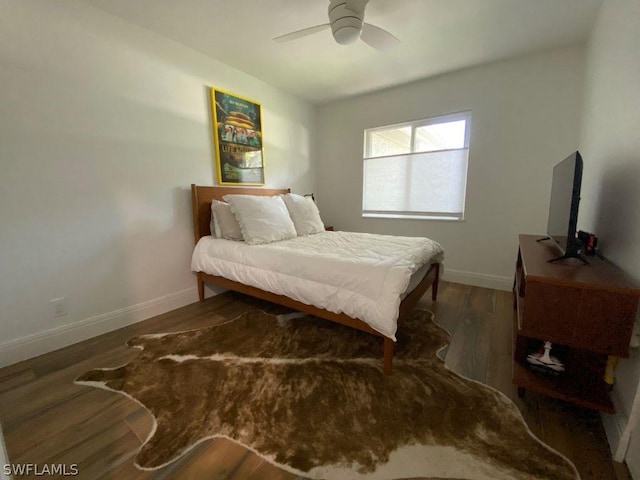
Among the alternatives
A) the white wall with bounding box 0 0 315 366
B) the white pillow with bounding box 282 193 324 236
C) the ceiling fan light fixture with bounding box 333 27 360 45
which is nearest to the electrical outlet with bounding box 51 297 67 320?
the white wall with bounding box 0 0 315 366

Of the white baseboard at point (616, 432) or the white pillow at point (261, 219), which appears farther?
the white pillow at point (261, 219)

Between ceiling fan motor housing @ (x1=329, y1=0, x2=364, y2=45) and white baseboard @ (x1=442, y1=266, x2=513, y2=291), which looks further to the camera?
white baseboard @ (x1=442, y1=266, x2=513, y2=291)

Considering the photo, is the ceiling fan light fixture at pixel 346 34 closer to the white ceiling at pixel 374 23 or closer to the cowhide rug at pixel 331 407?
the white ceiling at pixel 374 23

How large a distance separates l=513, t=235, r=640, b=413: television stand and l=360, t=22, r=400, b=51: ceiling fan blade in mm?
1800

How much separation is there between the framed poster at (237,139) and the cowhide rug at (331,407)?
5.90 ft

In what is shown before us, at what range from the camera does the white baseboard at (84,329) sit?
5.74 feet

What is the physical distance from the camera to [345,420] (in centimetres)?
128

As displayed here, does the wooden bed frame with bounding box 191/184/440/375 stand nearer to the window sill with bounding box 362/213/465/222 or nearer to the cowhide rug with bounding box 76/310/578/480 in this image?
the cowhide rug with bounding box 76/310/578/480

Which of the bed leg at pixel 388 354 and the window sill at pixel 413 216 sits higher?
the window sill at pixel 413 216

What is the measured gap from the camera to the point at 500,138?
9.27ft

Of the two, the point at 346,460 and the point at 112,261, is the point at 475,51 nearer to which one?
the point at 346,460

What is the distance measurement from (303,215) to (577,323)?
2365 millimetres

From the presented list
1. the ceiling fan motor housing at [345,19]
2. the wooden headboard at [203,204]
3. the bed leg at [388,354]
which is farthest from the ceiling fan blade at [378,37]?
the bed leg at [388,354]

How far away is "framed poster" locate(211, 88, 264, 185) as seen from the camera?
2781 mm
